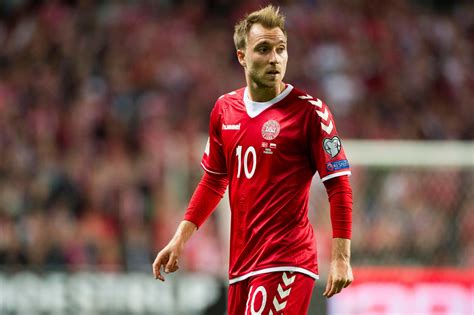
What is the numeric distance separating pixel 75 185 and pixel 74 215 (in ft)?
1.25

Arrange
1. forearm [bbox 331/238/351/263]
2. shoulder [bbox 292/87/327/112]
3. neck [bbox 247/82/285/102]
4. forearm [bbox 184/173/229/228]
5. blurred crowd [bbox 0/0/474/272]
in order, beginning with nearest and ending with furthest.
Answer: forearm [bbox 331/238/351/263], shoulder [bbox 292/87/327/112], neck [bbox 247/82/285/102], forearm [bbox 184/173/229/228], blurred crowd [bbox 0/0/474/272]

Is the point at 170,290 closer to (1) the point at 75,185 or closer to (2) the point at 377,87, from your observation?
(1) the point at 75,185

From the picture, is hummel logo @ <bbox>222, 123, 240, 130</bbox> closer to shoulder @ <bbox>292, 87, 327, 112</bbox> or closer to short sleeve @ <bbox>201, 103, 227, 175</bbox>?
short sleeve @ <bbox>201, 103, 227, 175</bbox>

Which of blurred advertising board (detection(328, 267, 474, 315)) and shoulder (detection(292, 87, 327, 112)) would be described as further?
blurred advertising board (detection(328, 267, 474, 315))

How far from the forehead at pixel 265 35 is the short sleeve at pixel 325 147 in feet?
1.21

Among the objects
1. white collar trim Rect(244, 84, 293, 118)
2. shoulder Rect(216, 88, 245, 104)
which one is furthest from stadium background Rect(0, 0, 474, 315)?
white collar trim Rect(244, 84, 293, 118)

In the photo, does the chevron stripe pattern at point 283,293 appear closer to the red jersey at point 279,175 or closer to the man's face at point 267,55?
the red jersey at point 279,175

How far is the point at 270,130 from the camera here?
4.77 metres

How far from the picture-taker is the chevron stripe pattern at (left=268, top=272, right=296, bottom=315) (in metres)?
4.63

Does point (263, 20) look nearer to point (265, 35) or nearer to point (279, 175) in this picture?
point (265, 35)

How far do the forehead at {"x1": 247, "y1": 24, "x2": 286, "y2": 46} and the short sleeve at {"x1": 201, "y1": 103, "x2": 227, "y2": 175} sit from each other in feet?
1.54

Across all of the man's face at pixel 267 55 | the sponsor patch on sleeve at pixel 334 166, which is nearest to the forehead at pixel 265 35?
the man's face at pixel 267 55

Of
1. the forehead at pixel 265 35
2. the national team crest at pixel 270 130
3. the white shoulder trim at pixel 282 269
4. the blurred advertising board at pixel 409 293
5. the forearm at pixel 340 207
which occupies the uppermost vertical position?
the forehead at pixel 265 35

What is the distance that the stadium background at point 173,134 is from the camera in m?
8.89
